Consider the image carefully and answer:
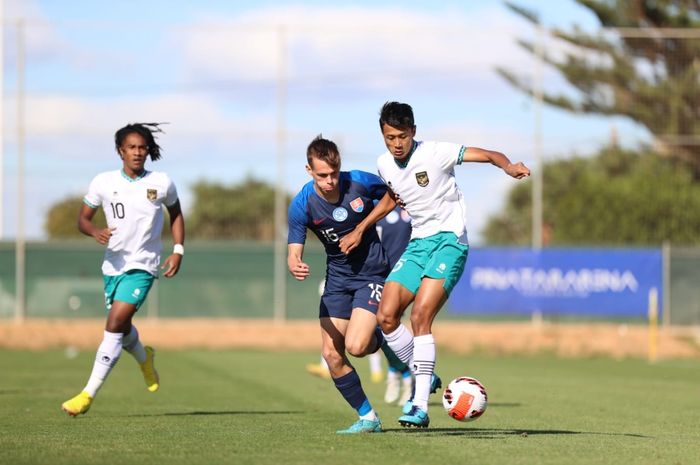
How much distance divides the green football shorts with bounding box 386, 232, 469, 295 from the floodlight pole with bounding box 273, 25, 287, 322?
64.8 feet

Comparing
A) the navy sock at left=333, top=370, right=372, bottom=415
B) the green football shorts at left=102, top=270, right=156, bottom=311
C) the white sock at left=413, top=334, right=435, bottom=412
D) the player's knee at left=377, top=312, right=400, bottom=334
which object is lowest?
the navy sock at left=333, top=370, right=372, bottom=415

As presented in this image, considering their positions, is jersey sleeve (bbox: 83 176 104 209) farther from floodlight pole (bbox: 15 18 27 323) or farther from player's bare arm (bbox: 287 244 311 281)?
floodlight pole (bbox: 15 18 27 323)

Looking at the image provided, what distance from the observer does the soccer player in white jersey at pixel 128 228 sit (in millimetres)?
11258

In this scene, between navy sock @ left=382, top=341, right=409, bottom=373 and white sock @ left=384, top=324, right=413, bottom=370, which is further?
navy sock @ left=382, top=341, right=409, bottom=373

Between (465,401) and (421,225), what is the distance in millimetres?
1384

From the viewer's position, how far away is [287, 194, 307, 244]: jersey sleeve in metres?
9.47

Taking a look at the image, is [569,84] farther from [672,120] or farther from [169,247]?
[169,247]

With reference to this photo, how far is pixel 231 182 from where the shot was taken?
3092cm

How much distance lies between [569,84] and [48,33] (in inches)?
492

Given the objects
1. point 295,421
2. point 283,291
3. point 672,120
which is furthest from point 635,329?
point 295,421

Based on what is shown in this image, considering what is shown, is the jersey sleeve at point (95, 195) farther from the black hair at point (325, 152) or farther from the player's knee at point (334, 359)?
the player's knee at point (334, 359)

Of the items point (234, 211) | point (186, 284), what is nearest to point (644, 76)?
point (234, 211)

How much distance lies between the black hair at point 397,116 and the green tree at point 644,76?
21.3 m

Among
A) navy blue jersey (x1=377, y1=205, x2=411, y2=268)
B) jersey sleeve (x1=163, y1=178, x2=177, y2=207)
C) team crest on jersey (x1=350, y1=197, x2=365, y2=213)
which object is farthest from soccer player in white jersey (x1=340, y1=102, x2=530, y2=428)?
navy blue jersey (x1=377, y1=205, x2=411, y2=268)
